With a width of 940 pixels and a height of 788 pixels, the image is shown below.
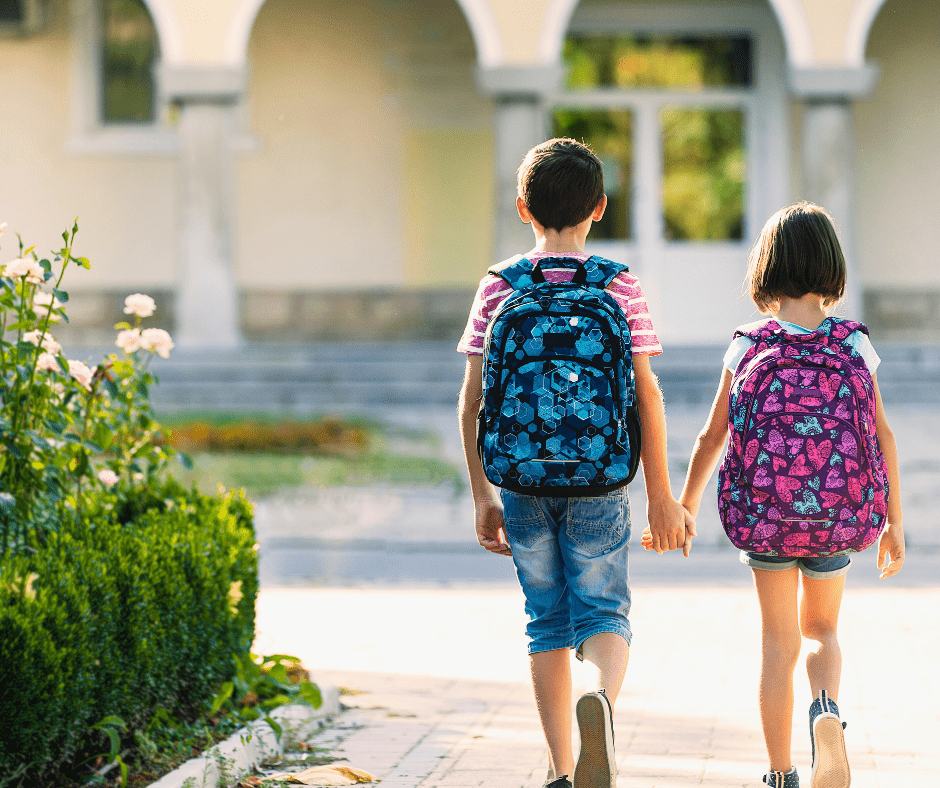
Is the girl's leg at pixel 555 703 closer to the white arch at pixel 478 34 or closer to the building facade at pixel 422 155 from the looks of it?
the white arch at pixel 478 34

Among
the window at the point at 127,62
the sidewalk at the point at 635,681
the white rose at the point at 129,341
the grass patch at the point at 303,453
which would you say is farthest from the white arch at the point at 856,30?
the white rose at the point at 129,341

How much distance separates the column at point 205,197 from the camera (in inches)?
564

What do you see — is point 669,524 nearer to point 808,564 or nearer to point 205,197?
point 808,564

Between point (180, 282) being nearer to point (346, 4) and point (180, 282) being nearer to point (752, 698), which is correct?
point (346, 4)

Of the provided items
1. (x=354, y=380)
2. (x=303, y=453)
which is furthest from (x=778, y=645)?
(x=354, y=380)

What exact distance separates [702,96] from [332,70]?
450 cm

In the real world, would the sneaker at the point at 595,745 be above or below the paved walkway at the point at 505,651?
above

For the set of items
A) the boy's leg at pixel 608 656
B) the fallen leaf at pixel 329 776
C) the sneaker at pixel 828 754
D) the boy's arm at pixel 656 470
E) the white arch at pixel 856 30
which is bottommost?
the fallen leaf at pixel 329 776

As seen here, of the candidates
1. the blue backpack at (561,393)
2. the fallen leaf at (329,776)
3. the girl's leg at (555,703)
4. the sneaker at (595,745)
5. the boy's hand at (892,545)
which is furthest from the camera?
the fallen leaf at (329,776)

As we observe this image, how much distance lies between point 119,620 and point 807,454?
198cm

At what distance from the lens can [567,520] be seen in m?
3.39

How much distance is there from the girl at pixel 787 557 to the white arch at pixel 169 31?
1183 cm

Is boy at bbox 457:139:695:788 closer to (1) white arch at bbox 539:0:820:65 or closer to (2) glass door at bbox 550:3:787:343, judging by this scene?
(1) white arch at bbox 539:0:820:65

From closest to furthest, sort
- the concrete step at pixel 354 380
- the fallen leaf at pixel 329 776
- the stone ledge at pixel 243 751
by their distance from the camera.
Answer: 1. the stone ledge at pixel 243 751
2. the fallen leaf at pixel 329 776
3. the concrete step at pixel 354 380
